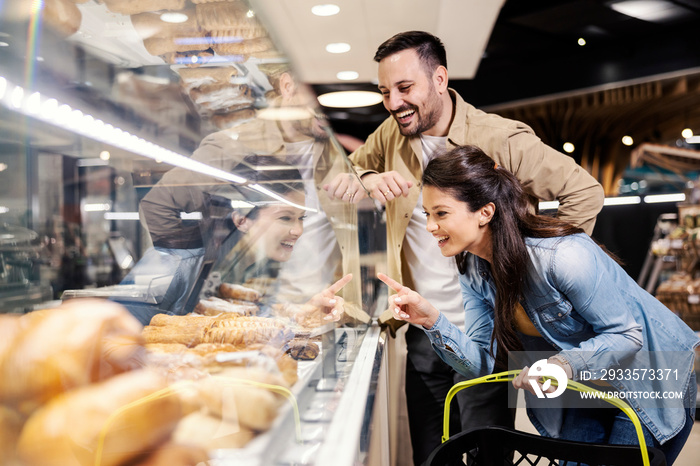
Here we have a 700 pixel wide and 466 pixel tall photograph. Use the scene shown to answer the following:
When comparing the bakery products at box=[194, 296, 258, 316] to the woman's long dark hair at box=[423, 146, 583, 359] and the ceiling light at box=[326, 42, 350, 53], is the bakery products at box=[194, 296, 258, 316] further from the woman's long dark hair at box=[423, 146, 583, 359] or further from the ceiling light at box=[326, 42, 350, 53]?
the ceiling light at box=[326, 42, 350, 53]

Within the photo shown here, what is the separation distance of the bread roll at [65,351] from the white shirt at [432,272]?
1.23m

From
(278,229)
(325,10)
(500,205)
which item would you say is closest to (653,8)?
(325,10)

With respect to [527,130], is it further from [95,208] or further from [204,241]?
[95,208]

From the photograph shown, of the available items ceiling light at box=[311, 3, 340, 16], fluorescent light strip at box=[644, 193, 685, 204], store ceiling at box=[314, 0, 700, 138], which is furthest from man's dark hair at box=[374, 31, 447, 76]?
fluorescent light strip at box=[644, 193, 685, 204]

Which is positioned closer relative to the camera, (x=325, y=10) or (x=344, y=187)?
(x=344, y=187)

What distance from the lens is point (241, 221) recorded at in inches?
34.5

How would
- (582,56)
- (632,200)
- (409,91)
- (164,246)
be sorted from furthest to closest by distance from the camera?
1. (632,200)
2. (582,56)
3. (409,91)
4. (164,246)

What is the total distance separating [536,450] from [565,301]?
354mm

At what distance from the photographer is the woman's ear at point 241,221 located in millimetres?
861

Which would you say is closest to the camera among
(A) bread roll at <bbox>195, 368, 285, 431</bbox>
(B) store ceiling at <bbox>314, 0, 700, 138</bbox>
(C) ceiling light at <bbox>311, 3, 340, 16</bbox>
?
(A) bread roll at <bbox>195, 368, 285, 431</bbox>

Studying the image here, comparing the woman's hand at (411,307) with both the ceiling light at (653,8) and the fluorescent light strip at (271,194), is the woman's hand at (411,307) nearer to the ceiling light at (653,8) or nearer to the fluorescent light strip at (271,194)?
the fluorescent light strip at (271,194)

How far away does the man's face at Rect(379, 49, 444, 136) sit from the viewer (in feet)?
4.58

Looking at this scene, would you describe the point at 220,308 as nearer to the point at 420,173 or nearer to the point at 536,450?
the point at 536,450

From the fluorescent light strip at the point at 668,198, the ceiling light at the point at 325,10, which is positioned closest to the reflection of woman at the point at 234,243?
the ceiling light at the point at 325,10
